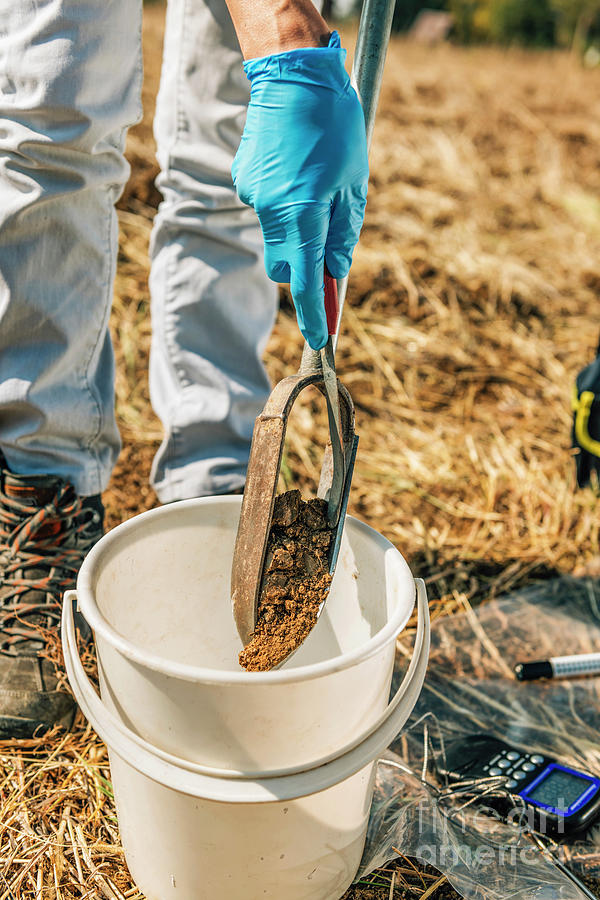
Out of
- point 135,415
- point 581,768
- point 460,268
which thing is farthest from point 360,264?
point 581,768

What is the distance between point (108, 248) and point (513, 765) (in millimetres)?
1150

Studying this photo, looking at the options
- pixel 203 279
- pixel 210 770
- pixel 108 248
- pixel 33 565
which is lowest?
pixel 33 565

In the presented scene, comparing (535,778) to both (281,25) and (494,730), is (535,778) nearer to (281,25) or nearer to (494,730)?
(494,730)

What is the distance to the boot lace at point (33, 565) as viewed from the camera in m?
1.40

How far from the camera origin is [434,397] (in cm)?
272

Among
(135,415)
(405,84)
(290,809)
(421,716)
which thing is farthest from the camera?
(405,84)

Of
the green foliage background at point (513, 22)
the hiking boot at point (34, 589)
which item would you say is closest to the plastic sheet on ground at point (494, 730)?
the hiking boot at point (34, 589)

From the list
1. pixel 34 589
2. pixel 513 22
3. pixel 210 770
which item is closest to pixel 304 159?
pixel 210 770

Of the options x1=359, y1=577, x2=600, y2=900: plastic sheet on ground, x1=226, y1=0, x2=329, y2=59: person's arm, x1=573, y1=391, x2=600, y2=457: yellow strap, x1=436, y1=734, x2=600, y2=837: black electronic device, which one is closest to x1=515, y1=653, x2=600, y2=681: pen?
x1=359, y1=577, x2=600, y2=900: plastic sheet on ground

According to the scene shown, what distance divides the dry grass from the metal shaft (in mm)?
1128

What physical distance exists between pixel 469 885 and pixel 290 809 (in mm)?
369

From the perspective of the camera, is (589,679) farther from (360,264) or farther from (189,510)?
(360,264)

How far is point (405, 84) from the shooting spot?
24.7 feet

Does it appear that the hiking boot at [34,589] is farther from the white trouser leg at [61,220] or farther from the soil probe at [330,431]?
the soil probe at [330,431]
